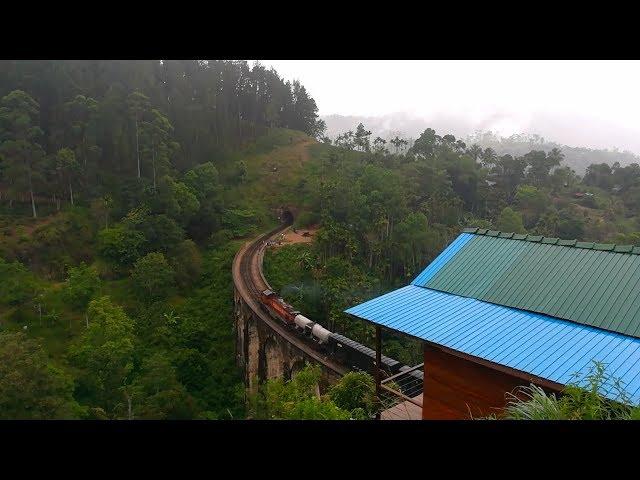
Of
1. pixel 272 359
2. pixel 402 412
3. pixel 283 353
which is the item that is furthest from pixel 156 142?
pixel 402 412

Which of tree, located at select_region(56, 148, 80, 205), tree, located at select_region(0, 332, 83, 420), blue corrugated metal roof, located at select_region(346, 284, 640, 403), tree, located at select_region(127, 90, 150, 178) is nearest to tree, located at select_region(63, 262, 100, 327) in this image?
tree, located at select_region(0, 332, 83, 420)

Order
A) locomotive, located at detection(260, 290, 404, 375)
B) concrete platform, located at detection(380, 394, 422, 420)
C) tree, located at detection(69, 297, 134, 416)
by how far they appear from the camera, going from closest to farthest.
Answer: concrete platform, located at detection(380, 394, 422, 420), locomotive, located at detection(260, 290, 404, 375), tree, located at detection(69, 297, 134, 416)

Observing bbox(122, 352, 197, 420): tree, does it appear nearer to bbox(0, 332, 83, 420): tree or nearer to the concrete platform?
bbox(0, 332, 83, 420): tree

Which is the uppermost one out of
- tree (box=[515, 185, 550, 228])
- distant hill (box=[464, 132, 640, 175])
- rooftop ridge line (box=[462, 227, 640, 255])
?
rooftop ridge line (box=[462, 227, 640, 255])

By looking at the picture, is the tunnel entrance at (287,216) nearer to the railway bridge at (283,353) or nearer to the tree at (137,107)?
the railway bridge at (283,353)
